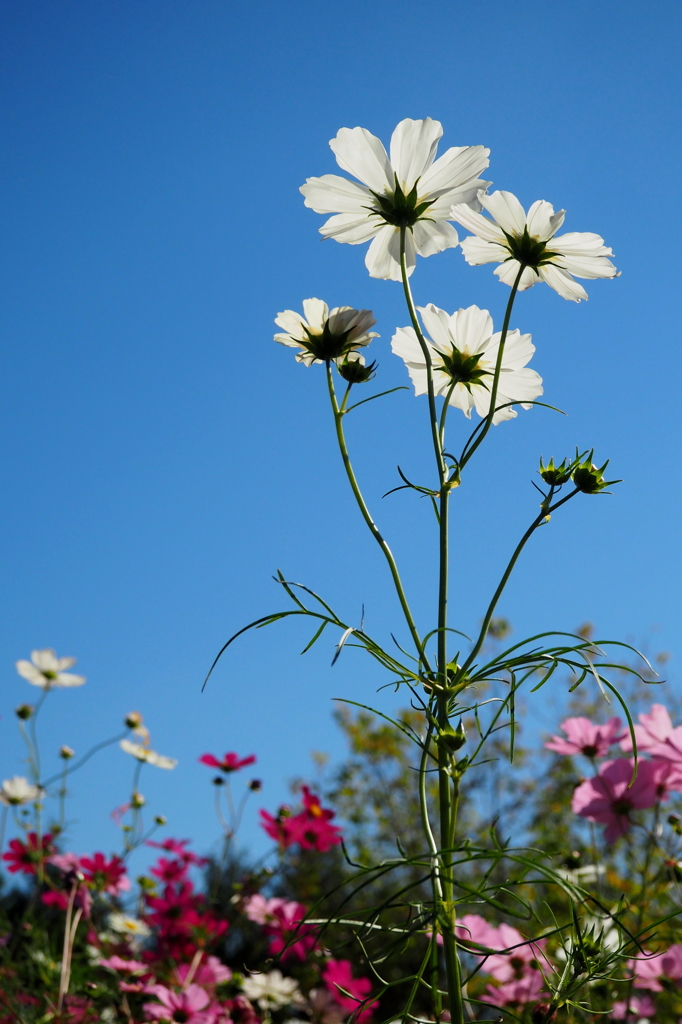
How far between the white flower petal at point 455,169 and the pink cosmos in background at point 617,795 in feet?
2.88

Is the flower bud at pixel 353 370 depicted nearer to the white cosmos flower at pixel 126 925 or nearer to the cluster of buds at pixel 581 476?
the cluster of buds at pixel 581 476

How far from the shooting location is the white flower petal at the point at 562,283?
28.1 inches

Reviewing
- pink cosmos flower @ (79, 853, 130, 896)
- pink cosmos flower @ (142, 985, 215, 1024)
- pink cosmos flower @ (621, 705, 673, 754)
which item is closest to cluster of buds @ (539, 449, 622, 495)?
pink cosmos flower @ (621, 705, 673, 754)

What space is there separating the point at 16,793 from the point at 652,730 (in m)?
1.42

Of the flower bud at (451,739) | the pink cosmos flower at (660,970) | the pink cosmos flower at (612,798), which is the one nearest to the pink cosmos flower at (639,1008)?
the pink cosmos flower at (660,970)

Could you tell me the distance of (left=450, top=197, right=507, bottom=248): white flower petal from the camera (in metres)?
0.66

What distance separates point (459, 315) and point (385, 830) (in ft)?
16.2

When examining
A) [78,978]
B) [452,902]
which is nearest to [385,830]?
[78,978]

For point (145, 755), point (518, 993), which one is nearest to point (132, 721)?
point (145, 755)

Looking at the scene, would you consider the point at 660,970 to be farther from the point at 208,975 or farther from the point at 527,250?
the point at 527,250

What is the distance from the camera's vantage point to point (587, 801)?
1.21 meters

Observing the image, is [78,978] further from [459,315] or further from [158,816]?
[459,315]

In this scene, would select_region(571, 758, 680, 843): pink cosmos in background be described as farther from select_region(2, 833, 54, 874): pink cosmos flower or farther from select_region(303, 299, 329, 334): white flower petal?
select_region(2, 833, 54, 874): pink cosmos flower

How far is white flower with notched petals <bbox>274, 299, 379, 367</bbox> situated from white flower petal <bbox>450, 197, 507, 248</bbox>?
4.1 inches
